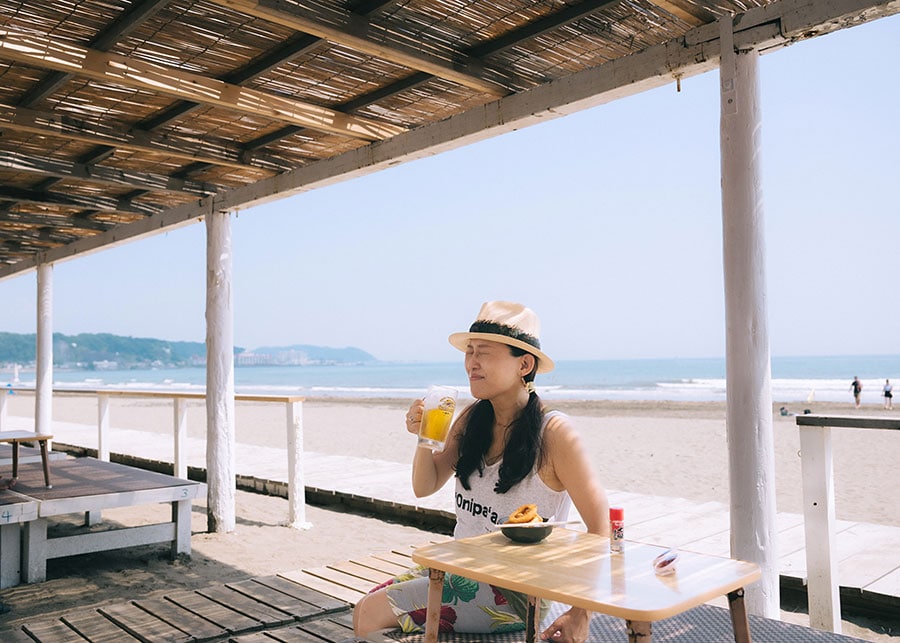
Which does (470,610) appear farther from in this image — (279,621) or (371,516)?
(371,516)

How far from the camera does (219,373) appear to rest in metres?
5.72

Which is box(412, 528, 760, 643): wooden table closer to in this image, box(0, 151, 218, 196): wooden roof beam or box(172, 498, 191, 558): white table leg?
box(172, 498, 191, 558): white table leg

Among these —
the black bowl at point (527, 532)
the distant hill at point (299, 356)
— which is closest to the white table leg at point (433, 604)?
the black bowl at point (527, 532)

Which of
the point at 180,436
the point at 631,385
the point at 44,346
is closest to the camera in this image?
the point at 180,436

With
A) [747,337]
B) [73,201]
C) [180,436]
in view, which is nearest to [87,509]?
[180,436]

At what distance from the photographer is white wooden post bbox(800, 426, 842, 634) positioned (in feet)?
9.57

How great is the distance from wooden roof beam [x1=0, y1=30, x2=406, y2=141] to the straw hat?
7.28ft

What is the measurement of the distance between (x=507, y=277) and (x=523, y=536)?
2886 inches

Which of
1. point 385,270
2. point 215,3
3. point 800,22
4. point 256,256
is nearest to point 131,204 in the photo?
point 215,3

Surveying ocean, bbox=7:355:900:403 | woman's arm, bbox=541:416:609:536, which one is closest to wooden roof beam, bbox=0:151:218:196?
Answer: woman's arm, bbox=541:416:609:536

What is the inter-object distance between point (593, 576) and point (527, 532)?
0.98ft

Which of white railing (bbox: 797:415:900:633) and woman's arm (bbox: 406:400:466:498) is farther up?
woman's arm (bbox: 406:400:466:498)

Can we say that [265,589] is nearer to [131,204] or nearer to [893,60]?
[131,204]

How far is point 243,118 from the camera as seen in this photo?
436cm
